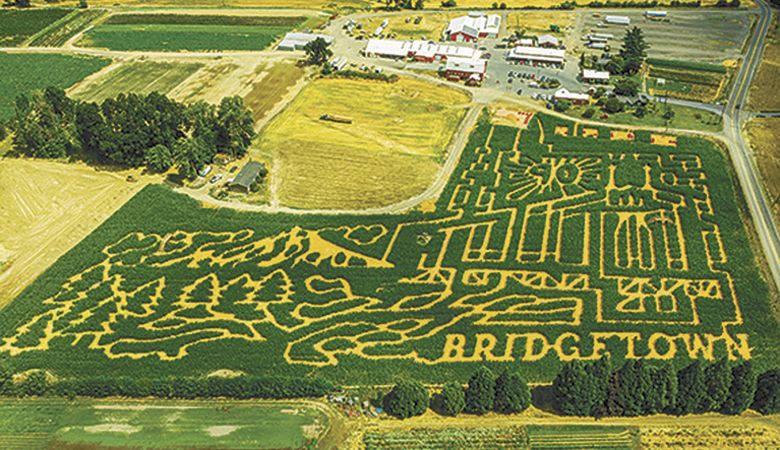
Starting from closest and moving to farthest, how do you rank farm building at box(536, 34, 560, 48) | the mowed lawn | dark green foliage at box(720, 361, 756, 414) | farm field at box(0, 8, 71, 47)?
dark green foliage at box(720, 361, 756, 414), the mowed lawn, farm building at box(536, 34, 560, 48), farm field at box(0, 8, 71, 47)

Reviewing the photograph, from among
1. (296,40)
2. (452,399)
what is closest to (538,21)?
(296,40)

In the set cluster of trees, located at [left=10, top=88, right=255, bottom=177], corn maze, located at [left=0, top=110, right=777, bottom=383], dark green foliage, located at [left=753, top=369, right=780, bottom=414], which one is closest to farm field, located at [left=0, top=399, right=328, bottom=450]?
corn maze, located at [left=0, top=110, right=777, bottom=383]

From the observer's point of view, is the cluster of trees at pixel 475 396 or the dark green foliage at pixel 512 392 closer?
the dark green foliage at pixel 512 392

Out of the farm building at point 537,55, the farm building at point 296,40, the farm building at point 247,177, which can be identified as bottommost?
the farm building at point 247,177

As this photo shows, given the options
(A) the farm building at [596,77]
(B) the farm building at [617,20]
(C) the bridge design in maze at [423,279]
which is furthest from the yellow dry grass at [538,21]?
(C) the bridge design in maze at [423,279]

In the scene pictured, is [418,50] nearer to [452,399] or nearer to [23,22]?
[452,399]

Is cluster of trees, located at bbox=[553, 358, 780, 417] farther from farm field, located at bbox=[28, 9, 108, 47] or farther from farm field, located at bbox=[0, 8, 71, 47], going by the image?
farm field, located at bbox=[0, 8, 71, 47]

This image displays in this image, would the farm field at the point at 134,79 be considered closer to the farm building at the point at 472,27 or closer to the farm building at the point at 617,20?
the farm building at the point at 472,27

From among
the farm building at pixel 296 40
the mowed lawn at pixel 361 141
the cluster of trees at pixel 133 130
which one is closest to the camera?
the mowed lawn at pixel 361 141
